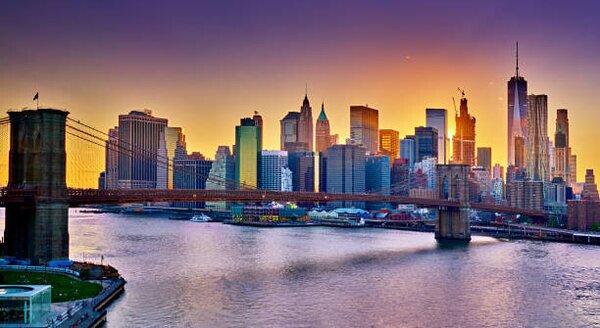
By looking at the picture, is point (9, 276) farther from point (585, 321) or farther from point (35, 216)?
point (585, 321)

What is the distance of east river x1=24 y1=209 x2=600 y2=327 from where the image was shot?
2978 centimetres

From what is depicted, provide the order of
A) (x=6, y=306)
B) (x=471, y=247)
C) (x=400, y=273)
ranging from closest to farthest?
(x=6, y=306)
(x=400, y=273)
(x=471, y=247)

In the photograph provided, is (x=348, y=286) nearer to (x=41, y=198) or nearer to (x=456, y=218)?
(x=41, y=198)

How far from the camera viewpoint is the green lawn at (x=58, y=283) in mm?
29400

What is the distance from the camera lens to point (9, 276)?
106 feet

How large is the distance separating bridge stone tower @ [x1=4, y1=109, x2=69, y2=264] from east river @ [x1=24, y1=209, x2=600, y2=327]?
5109 mm

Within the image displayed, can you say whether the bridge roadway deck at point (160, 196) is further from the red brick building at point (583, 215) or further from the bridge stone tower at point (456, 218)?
the red brick building at point (583, 215)

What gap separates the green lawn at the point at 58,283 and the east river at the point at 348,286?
1.62m

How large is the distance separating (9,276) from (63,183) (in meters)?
7.77

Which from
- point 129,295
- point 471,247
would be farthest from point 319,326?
point 471,247

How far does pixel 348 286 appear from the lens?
126 feet

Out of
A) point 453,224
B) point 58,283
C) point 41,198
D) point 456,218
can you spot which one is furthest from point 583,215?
point 58,283

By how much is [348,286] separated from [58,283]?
54.1 ft

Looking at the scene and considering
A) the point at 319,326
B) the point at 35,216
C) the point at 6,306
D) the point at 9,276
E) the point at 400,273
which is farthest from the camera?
the point at 400,273
